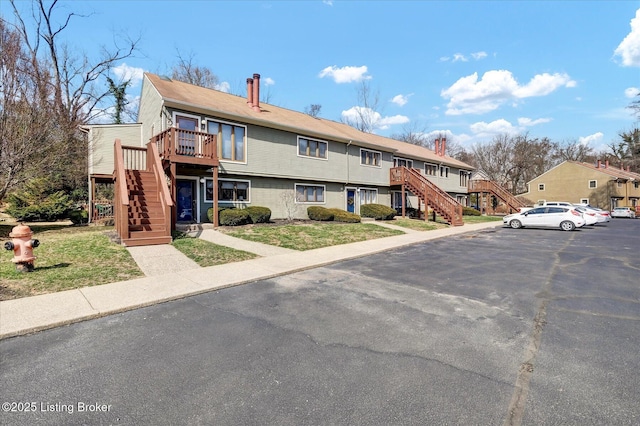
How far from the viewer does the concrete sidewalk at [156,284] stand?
4766mm

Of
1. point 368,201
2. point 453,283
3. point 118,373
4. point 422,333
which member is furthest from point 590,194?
point 118,373

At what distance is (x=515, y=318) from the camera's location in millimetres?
4781

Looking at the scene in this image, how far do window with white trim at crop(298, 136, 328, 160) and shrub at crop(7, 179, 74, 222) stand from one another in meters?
14.5

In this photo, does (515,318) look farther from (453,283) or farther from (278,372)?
(278,372)

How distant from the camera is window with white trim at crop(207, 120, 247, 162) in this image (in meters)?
15.2

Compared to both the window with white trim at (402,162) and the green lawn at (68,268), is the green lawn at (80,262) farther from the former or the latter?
the window with white trim at (402,162)

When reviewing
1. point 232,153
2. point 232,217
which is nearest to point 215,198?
point 232,217

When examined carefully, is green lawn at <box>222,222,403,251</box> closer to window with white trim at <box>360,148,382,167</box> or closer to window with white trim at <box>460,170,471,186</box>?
window with white trim at <box>360,148,382,167</box>

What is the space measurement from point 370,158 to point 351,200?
3.75 meters

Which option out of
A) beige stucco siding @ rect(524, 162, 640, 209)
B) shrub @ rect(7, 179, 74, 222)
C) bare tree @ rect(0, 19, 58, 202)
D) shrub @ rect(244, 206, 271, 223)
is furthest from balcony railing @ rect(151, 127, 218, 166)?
beige stucco siding @ rect(524, 162, 640, 209)

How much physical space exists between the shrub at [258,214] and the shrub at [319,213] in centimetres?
340

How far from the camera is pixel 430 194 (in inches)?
890

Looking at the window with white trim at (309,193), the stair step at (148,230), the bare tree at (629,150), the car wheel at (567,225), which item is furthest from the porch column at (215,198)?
the bare tree at (629,150)

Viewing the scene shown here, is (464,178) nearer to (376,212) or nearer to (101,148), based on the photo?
(376,212)
